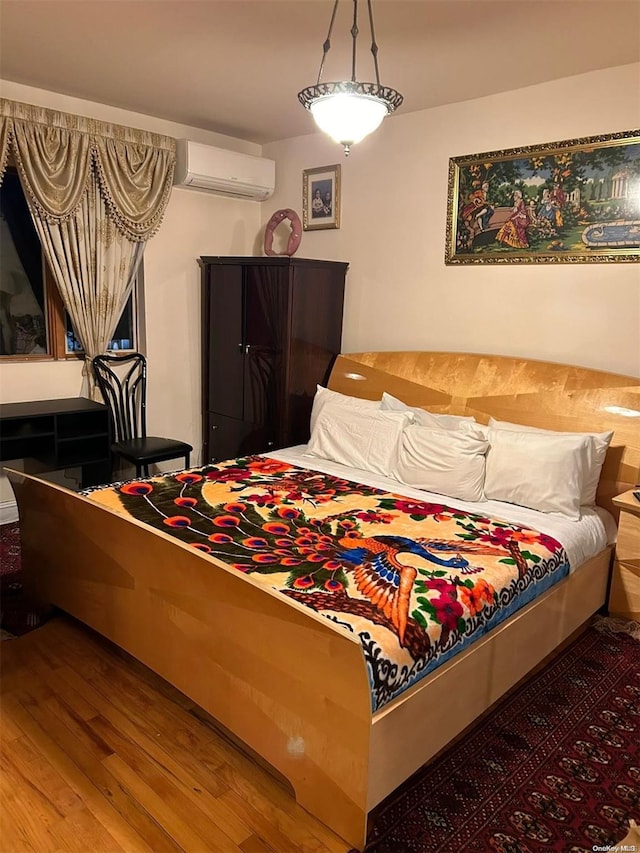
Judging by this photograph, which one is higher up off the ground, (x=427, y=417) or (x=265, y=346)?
(x=265, y=346)

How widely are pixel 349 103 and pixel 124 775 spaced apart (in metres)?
2.33

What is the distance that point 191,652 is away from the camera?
2.07 m

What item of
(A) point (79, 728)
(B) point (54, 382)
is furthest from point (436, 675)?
(B) point (54, 382)

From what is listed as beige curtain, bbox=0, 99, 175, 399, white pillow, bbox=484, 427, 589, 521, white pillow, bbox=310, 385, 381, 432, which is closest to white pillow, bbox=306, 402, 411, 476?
white pillow, bbox=310, 385, 381, 432

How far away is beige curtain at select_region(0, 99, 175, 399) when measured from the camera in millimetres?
3523

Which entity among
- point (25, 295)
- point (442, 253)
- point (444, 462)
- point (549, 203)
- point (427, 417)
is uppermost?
point (549, 203)

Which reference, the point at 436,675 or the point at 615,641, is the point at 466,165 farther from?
the point at 436,675

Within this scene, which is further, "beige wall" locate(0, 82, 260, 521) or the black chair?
"beige wall" locate(0, 82, 260, 521)

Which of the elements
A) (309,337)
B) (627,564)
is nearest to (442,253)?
(309,337)

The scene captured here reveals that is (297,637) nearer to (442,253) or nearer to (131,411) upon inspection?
(442,253)

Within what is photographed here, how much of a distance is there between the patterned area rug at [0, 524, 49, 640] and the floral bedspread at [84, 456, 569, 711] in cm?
60

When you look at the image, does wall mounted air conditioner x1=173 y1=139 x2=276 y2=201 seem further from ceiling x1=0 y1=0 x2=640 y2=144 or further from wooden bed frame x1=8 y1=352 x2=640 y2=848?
wooden bed frame x1=8 y1=352 x2=640 y2=848

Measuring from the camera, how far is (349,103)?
7.24ft

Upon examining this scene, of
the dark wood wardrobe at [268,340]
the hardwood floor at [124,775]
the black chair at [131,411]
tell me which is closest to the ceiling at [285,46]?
the dark wood wardrobe at [268,340]
